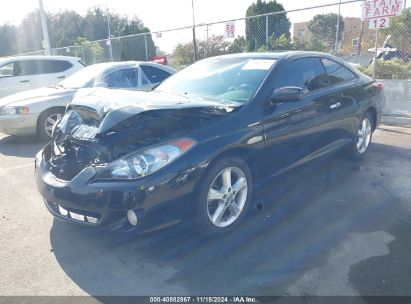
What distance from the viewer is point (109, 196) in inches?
110

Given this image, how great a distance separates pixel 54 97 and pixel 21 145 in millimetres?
1103

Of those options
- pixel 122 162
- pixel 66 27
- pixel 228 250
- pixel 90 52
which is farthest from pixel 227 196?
pixel 66 27

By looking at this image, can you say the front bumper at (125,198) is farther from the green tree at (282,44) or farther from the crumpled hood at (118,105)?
the green tree at (282,44)

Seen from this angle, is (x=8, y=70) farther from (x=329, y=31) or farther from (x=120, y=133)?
(x=329, y=31)

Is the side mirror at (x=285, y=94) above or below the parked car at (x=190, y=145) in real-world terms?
above

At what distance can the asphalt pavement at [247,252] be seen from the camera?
2.72 m

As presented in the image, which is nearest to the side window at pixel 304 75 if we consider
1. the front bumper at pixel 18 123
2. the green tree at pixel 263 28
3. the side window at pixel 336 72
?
the side window at pixel 336 72

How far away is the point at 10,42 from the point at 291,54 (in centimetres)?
6174

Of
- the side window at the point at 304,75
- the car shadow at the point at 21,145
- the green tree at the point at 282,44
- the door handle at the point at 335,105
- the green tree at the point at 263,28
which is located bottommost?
the car shadow at the point at 21,145

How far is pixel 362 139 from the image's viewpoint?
5.42m

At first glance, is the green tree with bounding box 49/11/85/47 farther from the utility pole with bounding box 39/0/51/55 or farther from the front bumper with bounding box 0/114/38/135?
the front bumper with bounding box 0/114/38/135

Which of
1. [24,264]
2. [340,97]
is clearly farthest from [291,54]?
[24,264]

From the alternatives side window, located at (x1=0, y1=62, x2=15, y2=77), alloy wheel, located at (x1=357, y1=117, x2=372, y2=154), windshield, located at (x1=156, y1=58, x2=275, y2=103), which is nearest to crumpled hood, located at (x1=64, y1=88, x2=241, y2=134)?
windshield, located at (x1=156, y1=58, x2=275, y2=103)

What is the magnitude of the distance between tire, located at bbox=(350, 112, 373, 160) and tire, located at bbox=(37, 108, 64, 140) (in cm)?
520
